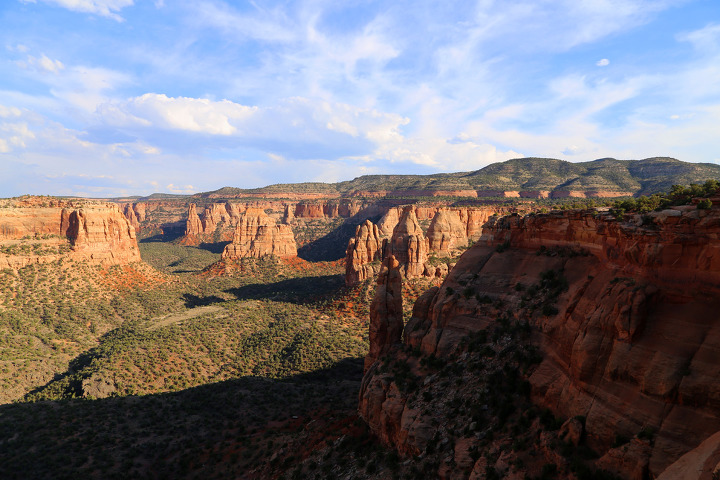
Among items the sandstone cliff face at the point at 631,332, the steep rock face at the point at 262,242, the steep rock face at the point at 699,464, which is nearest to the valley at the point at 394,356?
the sandstone cliff face at the point at 631,332

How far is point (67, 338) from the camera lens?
67.8 metres

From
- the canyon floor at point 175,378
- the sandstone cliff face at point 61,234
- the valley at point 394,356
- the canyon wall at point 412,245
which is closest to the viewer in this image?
the valley at point 394,356

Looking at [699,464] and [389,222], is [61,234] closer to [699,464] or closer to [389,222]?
[389,222]

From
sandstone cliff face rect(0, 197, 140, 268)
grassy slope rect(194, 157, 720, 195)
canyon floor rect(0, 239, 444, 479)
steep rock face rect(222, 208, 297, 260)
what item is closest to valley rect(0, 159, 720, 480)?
canyon floor rect(0, 239, 444, 479)

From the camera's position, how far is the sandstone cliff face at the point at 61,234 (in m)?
83.6

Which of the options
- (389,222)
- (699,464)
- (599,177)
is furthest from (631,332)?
(599,177)

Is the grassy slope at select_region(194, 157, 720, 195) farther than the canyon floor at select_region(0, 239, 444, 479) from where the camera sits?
Yes

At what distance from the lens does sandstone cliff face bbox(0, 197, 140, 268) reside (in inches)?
3290

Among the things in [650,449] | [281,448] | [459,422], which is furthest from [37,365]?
[650,449]

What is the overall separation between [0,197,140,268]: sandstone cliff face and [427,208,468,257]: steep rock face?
8727cm

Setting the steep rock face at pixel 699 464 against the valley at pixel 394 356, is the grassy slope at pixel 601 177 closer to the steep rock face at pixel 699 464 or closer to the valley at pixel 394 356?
the valley at pixel 394 356

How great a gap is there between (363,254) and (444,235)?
72.7ft

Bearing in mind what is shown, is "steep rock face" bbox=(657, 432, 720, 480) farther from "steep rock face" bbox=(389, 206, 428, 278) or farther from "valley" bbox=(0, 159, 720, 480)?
"steep rock face" bbox=(389, 206, 428, 278)

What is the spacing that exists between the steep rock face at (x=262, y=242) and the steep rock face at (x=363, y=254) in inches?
2416
